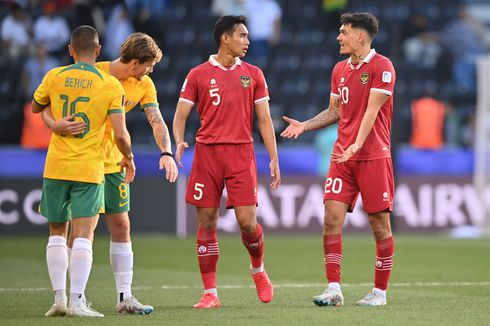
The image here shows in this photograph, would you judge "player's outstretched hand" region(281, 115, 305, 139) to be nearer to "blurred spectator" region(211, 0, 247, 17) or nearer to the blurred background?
the blurred background

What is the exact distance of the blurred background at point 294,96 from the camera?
738 inches

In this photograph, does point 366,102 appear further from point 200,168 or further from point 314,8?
point 314,8

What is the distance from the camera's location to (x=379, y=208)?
9.60 meters

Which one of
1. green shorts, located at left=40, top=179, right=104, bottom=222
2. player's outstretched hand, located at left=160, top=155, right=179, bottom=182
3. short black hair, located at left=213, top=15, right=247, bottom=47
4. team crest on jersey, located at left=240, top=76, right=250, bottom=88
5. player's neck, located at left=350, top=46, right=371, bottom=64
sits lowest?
green shorts, located at left=40, top=179, right=104, bottom=222

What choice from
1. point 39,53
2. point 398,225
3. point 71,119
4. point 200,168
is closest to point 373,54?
point 200,168

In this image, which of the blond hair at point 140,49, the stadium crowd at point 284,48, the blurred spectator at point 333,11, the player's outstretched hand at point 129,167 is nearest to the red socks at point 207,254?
the player's outstretched hand at point 129,167

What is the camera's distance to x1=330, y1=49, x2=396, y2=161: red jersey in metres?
9.60

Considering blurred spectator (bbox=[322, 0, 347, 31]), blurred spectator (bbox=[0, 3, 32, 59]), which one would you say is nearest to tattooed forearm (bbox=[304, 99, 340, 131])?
blurred spectator (bbox=[0, 3, 32, 59])

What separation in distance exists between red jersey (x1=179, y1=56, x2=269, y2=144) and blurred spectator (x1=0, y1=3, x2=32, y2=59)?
1196 centimetres

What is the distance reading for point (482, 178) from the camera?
19.3 m

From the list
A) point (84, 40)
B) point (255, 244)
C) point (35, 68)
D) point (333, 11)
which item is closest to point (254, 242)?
point (255, 244)

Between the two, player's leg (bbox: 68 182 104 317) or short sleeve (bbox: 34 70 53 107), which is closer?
player's leg (bbox: 68 182 104 317)

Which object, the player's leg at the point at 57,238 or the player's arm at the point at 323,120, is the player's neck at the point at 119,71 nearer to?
the player's leg at the point at 57,238

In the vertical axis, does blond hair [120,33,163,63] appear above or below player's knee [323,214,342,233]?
above
